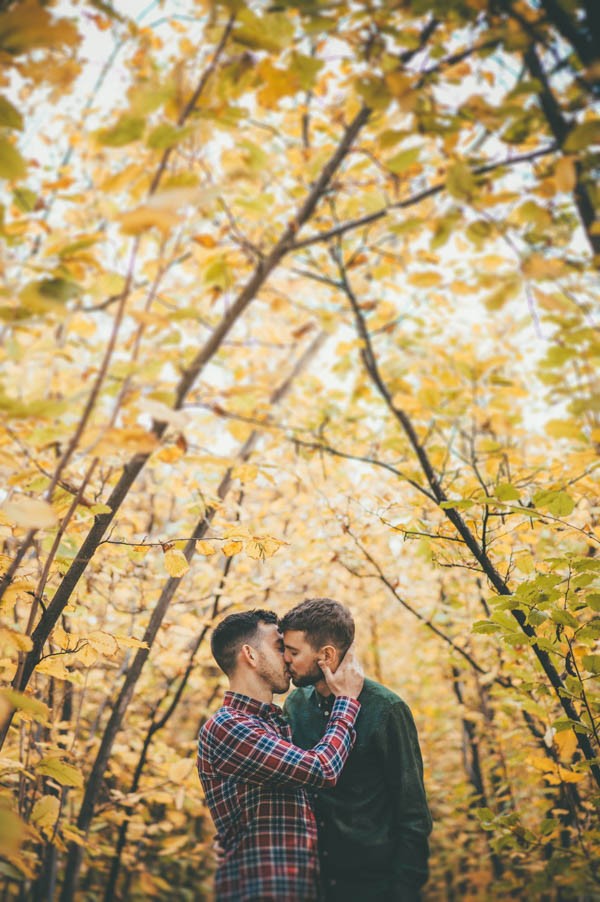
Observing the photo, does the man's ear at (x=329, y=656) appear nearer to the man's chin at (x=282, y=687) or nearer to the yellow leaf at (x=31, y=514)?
the man's chin at (x=282, y=687)

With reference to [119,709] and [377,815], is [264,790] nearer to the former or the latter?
[377,815]

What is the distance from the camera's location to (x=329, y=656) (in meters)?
1.98

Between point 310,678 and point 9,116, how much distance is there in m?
1.98

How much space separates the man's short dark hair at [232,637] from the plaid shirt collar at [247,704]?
0.46 feet

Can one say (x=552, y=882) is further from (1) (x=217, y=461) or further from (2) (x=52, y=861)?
(2) (x=52, y=861)

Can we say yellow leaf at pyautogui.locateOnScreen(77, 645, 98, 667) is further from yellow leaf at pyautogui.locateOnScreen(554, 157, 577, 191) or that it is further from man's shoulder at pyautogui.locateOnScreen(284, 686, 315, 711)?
yellow leaf at pyautogui.locateOnScreen(554, 157, 577, 191)

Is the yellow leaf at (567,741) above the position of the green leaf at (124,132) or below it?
below

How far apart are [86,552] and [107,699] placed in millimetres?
2931

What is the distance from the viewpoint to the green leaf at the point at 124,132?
0.92 m

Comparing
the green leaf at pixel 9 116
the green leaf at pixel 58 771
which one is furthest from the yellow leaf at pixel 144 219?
the green leaf at pixel 58 771

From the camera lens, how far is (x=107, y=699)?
371 centimetres

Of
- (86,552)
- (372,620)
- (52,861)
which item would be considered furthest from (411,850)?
(372,620)

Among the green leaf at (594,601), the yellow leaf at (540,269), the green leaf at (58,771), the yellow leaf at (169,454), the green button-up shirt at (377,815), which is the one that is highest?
the yellow leaf at (540,269)

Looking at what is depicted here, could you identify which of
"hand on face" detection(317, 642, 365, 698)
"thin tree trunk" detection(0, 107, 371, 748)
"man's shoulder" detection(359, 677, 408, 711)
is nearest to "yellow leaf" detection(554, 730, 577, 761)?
"man's shoulder" detection(359, 677, 408, 711)
